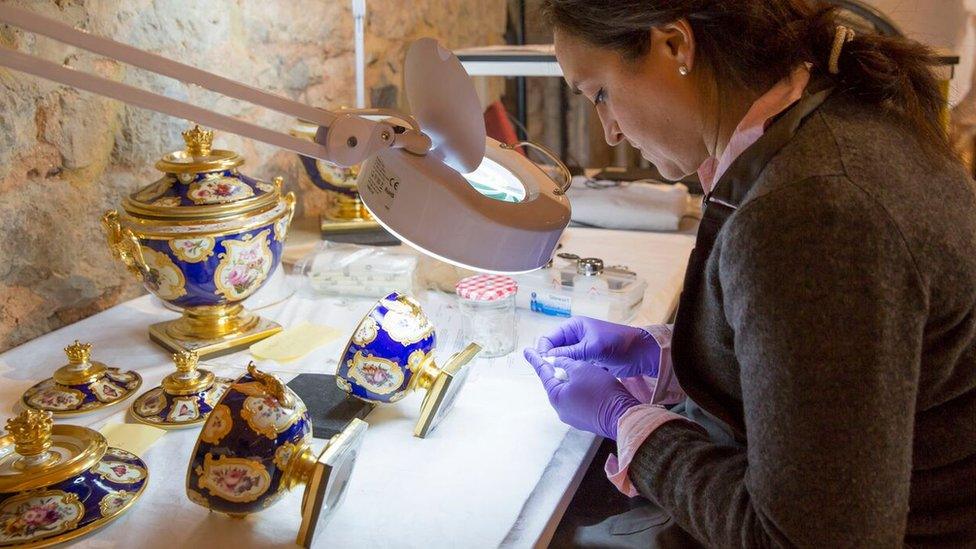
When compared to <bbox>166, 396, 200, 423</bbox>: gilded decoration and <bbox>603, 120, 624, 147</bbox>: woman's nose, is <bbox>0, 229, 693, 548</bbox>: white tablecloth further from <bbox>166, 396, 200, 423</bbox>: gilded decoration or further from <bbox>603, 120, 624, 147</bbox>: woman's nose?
<bbox>603, 120, 624, 147</bbox>: woman's nose

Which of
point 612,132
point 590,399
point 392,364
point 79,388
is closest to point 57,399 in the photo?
point 79,388

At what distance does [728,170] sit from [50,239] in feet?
3.67

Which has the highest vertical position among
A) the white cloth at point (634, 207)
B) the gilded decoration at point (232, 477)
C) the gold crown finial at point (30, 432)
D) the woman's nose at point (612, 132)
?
the woman's nose at point (612, 132)

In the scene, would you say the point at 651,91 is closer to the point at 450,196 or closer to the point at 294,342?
the point at 450,196

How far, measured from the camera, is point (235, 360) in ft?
4.30

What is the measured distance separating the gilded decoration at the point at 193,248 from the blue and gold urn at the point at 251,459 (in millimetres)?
441

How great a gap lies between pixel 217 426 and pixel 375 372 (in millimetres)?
270

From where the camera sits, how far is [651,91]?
37.1 inches

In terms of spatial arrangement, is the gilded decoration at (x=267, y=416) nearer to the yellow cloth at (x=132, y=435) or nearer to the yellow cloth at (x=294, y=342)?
the yellow cloth at (x=132, y=435)

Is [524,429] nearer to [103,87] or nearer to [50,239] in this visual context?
[103,87]

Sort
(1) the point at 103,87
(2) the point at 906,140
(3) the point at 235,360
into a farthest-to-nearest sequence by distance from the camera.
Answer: (3) the point at 235,360 → (2) the point at 906,140 → (1) the point at 103,87

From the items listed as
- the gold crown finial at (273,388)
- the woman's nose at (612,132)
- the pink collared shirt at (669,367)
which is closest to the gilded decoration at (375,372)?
the gold crown finial at (273,388)

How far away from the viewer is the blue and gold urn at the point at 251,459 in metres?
0.85

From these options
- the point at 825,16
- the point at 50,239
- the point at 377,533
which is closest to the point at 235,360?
the point at 50,239
